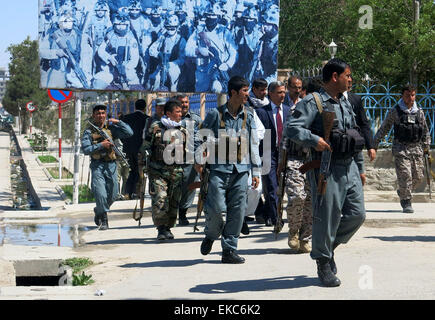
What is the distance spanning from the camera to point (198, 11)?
1527 cm

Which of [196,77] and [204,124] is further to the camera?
[196,77]

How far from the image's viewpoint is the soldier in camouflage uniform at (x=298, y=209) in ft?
28.9

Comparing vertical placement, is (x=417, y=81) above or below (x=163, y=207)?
above

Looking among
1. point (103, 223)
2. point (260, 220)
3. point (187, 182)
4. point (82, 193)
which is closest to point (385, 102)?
point (260, 220)

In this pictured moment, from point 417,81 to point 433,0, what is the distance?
118 inches

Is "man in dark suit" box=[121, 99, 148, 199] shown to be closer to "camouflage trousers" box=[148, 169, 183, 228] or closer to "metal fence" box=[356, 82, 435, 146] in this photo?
"metal fence" box=[356, 82, 435, 146]

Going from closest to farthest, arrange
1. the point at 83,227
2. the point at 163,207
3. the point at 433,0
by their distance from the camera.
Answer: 1. the point at 163,207
2. the point at 83,227
3. the point at 433,0

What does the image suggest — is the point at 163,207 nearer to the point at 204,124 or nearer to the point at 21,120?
the point at 204,124

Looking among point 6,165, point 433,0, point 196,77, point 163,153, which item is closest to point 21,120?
point 6,165

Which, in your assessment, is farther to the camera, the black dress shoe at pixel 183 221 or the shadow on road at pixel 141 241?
the black dress shoe at pixel 183 221

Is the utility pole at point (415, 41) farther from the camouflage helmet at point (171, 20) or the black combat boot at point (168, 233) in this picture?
the black combat boot at point (168, 233)

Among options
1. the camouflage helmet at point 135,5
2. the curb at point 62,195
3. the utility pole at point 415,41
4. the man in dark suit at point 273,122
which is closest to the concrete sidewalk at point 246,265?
the man in dark suit at point 273,122

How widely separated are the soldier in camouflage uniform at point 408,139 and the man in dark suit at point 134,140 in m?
5.11

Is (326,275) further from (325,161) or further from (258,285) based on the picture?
(325,161)
